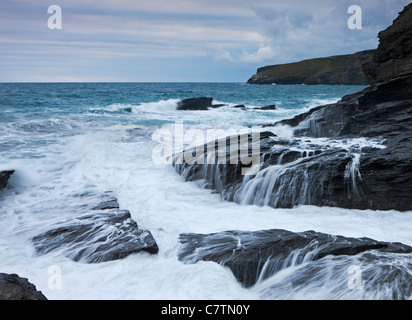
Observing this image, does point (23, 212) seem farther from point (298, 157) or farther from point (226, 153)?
point (298, 157)

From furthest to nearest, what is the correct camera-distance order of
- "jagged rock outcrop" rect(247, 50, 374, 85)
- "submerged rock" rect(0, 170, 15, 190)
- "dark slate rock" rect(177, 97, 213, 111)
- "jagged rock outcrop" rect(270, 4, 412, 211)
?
1. "jagged rock outcrop" rect(247, 50, 374, 85)
2. "dark slate rock" rect(177, 97, 213, 111)
3. "submerged rock" rect(0, 170, 15, 190)
4. "jagged rock outcrop" rect(270, 4, 412, 211)

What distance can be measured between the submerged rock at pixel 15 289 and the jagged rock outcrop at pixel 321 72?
8891 cm

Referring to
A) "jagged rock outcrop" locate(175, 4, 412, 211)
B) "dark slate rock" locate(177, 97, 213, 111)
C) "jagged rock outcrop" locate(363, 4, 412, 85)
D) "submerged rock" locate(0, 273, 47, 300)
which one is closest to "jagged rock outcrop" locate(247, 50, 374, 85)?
"dark slate rock" locate(177, 97, 213, 111)

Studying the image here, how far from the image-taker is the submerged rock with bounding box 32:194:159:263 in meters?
4.86

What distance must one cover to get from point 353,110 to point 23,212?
34.3 ft

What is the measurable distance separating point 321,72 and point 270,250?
10119 centimetres

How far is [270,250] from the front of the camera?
4.56 meters

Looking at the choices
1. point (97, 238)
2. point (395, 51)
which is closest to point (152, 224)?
point (97, 238)

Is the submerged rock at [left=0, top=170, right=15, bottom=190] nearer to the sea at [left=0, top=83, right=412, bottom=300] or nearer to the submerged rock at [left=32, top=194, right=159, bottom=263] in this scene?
the sea at [left=0, top=83, right=412, bottom=300]

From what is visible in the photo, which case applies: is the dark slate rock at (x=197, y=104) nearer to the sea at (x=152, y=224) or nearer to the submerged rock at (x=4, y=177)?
the sea at (x=152, y=224)

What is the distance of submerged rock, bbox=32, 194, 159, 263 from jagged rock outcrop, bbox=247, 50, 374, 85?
86.7m

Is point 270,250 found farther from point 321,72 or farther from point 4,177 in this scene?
point 321,72

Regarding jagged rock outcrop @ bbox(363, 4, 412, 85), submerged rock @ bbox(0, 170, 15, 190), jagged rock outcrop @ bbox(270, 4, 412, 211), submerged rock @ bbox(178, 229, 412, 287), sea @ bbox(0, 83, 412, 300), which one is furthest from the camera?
jagged rock outcrop @ bbox(363, 4, 412, 85)

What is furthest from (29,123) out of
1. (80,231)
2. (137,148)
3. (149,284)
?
(149,284)
